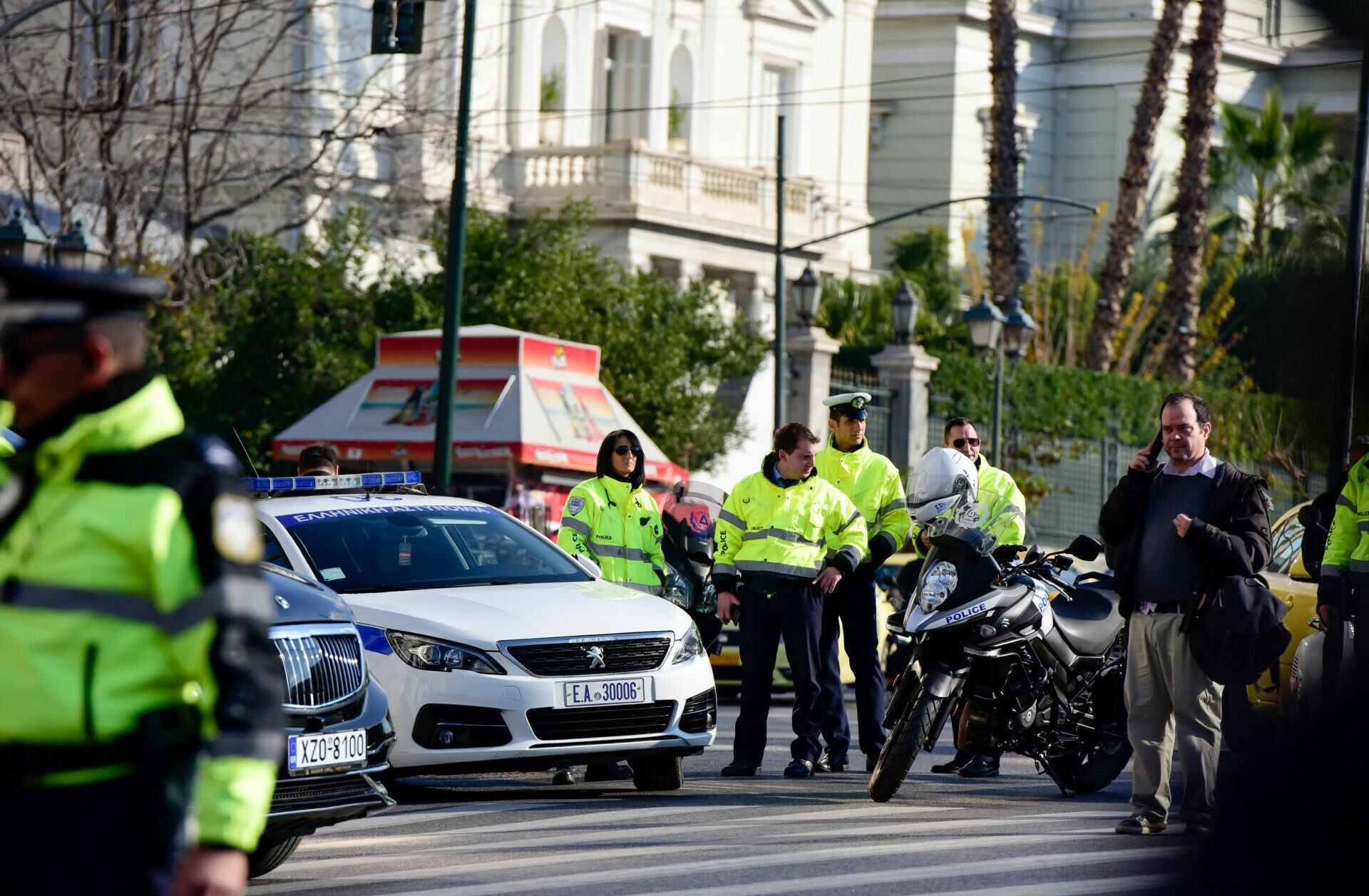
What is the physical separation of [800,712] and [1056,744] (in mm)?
1464

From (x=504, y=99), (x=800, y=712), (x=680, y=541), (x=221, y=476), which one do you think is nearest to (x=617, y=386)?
(x=504, y=99)

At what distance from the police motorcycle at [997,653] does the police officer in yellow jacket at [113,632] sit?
617cm

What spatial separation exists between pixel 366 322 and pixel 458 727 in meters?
19.1

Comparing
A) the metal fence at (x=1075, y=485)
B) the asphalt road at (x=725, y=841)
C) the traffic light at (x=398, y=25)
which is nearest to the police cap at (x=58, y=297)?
the asphalt road at (x=725, y=841)

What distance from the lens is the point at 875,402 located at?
98.0ft

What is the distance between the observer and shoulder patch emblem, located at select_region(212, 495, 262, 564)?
3.21 meters

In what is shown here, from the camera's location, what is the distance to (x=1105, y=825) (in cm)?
886

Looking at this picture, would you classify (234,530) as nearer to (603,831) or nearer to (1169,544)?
(603,831)

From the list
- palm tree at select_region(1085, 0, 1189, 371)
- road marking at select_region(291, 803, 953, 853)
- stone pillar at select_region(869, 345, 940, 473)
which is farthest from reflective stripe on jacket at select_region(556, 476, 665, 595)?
palm tree at select_region(1085, 0, 1189, 371)

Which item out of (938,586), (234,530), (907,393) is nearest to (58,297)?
(234,530)

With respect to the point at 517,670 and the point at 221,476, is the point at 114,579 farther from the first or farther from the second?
the point at 517,670

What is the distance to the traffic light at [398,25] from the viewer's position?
20234 mm

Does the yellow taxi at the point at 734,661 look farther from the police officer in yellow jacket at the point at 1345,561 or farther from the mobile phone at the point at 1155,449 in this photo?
the mobile phone at the point at 1155,449

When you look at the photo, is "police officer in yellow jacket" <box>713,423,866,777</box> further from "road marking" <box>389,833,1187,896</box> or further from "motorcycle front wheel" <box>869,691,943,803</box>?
"road marking" <box>389,833,1187,896</box>
